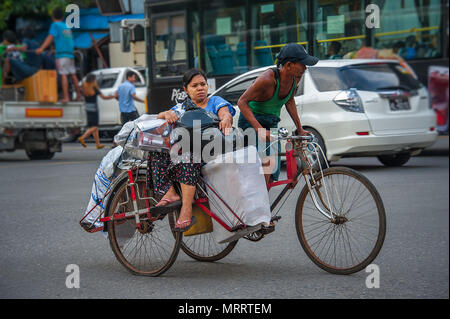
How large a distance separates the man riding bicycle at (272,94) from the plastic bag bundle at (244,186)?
0.65 feet

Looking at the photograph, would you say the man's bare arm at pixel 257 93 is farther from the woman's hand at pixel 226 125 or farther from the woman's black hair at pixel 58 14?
the woman's black hair at pixel 58 14

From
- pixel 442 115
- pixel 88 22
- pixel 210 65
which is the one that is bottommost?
pixel 442 115

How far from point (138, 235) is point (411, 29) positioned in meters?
6.76

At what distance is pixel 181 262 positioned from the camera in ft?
17.1

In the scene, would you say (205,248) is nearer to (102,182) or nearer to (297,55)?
(102,182)

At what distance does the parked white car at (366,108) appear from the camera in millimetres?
9227

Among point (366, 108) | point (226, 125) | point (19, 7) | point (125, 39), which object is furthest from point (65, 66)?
point (19, 7)

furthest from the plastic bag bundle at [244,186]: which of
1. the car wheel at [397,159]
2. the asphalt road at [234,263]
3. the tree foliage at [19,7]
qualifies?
the tree foliage at [19,7]

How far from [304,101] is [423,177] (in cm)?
190

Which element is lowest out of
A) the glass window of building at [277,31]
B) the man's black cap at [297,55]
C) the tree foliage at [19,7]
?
the man's black cap at [297,55]

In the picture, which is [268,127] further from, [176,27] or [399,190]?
[176,27]

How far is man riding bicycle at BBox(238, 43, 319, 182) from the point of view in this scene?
4566 millimetres
